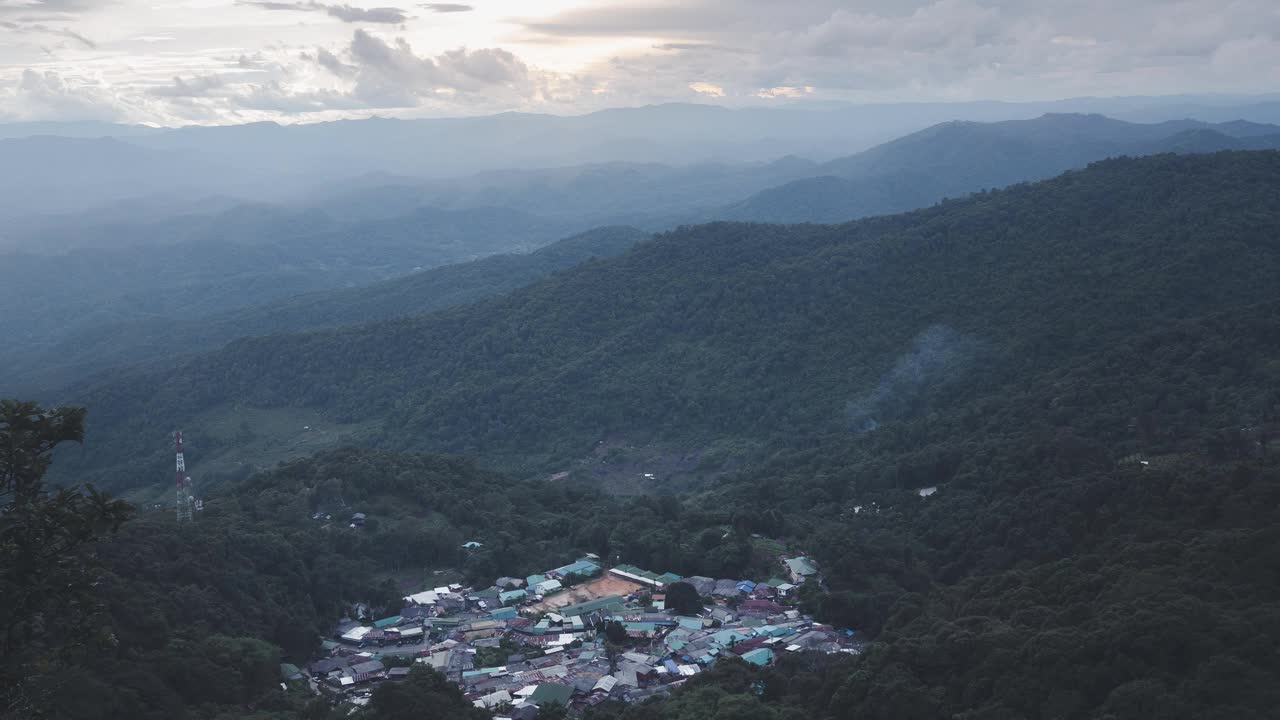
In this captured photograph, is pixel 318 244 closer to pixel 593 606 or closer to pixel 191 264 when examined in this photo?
pixel 191 264

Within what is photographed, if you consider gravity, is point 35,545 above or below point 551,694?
above

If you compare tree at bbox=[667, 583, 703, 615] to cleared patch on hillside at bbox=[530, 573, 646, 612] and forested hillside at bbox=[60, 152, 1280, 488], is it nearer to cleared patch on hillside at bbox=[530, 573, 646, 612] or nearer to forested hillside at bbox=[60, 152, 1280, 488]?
cleared patch on hillside at bbox=[530, 573, 646, 612]

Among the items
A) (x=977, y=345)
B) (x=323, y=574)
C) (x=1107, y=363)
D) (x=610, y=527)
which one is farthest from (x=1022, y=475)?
(x=323, y=574)

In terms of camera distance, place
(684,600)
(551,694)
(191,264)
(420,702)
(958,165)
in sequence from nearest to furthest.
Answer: (420,702)
(551,694)
(684,600)
(191,264)
(958,165)

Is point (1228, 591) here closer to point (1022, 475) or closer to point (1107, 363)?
point (1022, 475)

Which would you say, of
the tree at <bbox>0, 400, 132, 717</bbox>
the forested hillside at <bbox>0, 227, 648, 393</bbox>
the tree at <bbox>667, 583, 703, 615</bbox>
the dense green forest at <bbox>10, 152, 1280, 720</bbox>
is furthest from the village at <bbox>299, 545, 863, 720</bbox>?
the forested hillside at <bbox>0, 227, 648, 393</bbox>

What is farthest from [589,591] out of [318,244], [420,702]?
[318,244]

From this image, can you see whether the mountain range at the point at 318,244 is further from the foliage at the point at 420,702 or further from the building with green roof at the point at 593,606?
the foliage at the point at 420,702
